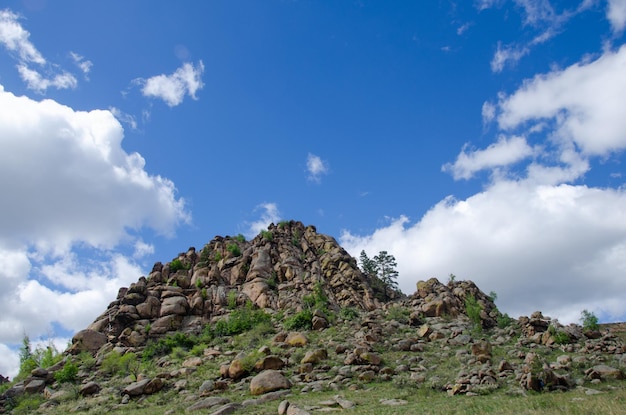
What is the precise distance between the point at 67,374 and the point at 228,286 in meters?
29.9

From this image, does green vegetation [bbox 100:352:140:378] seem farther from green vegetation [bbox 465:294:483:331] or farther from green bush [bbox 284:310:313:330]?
green vegetation [bbox 465:294:483:331]

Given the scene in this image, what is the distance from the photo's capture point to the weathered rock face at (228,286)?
194 feet

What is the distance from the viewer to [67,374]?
145 ft

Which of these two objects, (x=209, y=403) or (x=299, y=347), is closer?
(x=209, y=403)

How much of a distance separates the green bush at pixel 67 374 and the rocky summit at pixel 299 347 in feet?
0.47

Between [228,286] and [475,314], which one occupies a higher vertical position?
[228,286]

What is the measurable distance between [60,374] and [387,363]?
34950 mm

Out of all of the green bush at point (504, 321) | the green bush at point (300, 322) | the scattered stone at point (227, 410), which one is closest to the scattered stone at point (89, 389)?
the scattered stone at point (227, 410)

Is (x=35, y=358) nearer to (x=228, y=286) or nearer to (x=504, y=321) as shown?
(x=228, y=286)

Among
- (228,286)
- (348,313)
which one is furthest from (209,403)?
(228,286)

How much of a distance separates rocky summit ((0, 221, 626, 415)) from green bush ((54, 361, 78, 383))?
0.14 meters

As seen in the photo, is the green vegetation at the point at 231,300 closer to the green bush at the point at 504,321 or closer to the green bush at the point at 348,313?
the green bush at the point at 348,313

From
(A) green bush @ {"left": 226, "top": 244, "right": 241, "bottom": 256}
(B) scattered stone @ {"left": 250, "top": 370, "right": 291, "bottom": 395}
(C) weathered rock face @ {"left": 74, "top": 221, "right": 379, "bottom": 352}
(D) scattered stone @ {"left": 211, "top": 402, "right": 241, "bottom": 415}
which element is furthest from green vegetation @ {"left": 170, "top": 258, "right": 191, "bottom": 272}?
(D) scattered stone @ {"left": 211, "top": 402, "right": 241, "bottom": 415}

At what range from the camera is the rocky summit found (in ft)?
87.5
